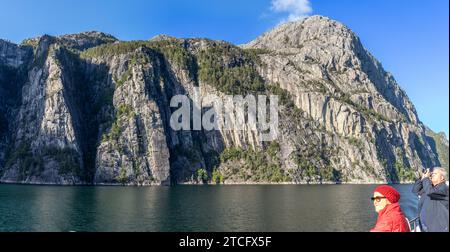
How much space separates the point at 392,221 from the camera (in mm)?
8531

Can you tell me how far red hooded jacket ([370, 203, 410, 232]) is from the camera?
8.52 meters

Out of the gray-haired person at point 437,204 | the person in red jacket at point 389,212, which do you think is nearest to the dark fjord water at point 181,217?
the gray-haired person at point 437,204

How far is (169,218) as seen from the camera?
76.9 meters

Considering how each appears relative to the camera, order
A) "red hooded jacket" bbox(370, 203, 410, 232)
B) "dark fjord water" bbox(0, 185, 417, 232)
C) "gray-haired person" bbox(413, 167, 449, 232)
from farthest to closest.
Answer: "dark fjord water" bbox(0, 185, 417, 232), "gray-haired person" bbox(413, 167, 449, 232), "red hooded jacket" bbox(370, 203, 410, 232)

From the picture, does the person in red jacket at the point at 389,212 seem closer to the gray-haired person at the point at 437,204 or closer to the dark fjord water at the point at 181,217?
the gray-haired person at the point at 437,204

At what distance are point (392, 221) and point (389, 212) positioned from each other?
0.71ft

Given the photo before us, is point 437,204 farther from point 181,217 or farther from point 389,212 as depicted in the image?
point 181,217

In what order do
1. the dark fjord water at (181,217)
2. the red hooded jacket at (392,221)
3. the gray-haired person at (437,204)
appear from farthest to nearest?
the dark fjord water at (181,217), the gray-haired person at (437,204), the red hooded jacket at (392,221)

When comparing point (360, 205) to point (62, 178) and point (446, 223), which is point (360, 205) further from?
point (62, 178)

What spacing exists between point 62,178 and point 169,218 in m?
136

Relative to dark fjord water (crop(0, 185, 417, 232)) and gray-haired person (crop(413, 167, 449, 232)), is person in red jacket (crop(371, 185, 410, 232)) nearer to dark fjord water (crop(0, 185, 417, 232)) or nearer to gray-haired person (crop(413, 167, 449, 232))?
gray-haired person (crop(413, 167, 449, 232))

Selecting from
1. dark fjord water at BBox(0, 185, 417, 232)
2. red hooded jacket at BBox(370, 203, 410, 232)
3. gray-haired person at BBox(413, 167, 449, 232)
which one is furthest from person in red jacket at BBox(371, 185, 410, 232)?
dark fjord water at BBox(0, 185, 417, 232)

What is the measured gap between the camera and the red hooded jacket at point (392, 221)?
852 centimetres
